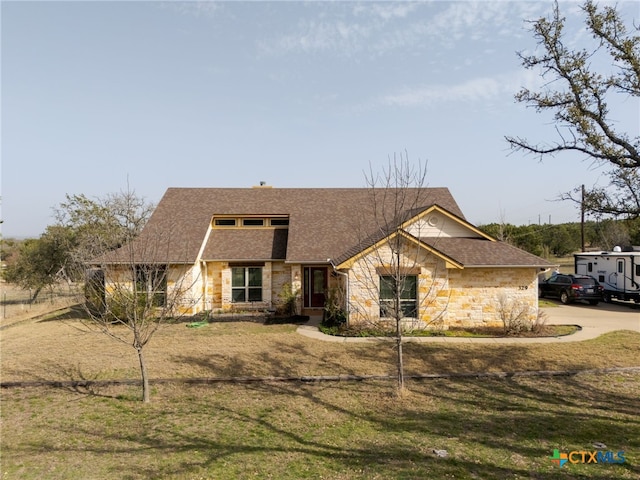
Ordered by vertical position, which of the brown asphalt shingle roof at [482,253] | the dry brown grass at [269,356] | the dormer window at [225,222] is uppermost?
the dormer window at [225,222]

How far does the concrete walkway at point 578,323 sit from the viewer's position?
47.1ft

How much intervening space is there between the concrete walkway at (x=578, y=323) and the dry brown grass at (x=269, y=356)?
613mm

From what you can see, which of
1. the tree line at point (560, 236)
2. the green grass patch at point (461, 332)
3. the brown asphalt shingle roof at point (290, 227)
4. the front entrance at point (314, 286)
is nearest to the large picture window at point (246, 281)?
the brown asphalt shingle roof at point (290, 227)

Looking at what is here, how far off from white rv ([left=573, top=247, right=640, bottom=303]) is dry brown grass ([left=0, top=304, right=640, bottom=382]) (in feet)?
29.3

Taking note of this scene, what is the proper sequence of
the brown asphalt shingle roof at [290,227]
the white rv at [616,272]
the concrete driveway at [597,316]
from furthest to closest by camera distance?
1. the white rv at [616,272]
2. the brown asphalt shingle roof at [290,227]
3. the concrete driveway at [597,316]

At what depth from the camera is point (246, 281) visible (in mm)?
20188

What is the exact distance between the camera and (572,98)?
9031mm

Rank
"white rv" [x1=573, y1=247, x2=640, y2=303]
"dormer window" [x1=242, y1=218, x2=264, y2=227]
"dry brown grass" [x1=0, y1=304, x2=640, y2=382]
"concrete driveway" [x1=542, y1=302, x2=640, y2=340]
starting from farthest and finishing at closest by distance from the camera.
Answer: "dormer window" [x1=242, y1=218, x2=264, y2=227] → "white rv" [x1=573, y1=247, x2=640, y2=303] → "concrete driveway" [x1=542, y1=302, x2=640, y2=340] → "dry brown grass" [x1=0, y1=304, x2=640, y2=382]

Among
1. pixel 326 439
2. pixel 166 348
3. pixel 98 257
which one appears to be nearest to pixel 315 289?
pixel 166 348

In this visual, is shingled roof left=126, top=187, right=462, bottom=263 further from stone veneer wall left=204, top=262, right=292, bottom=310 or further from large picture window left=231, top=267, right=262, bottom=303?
large picture window left=231, top=267, right=262, bottom=303

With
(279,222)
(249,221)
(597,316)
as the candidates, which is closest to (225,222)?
(249,221)

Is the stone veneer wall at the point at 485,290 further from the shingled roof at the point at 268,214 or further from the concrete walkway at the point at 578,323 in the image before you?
the shingled roof at the point at 268,214

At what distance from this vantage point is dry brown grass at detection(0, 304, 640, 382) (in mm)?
11031

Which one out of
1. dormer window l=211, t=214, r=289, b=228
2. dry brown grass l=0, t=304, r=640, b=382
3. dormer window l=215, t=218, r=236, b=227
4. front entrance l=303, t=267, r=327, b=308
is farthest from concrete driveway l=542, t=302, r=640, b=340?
dormer window l=215, t=218, r=236, b=227
